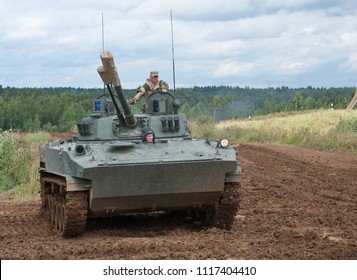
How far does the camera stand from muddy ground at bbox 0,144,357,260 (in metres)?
10.1

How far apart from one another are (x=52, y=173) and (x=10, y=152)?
1071 cm

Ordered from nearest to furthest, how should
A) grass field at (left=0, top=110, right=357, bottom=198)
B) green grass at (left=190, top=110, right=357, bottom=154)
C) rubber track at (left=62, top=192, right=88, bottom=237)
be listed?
rubber track at (left=62, top=192, right=88, bottom=237) → grass field at (left=0, top=110, right=357, bottom=198) → green grass at (left=190, top=110, right=357, bottom=154)

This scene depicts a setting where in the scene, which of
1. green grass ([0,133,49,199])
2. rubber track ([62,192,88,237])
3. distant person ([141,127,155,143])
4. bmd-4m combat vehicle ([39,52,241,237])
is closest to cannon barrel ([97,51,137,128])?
bmd-4m combat vehicle ([39,52,241,237])

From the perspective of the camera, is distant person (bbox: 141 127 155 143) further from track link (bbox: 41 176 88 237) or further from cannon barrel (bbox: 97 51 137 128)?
track link (bbox: 41 176 88 237)

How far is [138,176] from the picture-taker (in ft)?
38.9

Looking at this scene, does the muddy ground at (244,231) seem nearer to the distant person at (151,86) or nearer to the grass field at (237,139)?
the distant person at (151,86)

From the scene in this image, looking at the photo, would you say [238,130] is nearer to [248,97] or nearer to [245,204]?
[245,204]

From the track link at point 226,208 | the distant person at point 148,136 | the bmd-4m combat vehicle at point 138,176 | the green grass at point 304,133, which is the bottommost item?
the green grass at point 304,133

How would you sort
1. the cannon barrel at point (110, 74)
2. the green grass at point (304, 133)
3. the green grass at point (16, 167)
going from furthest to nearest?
the green grass at point (304, 133) < the green grass at point (16, 167) < the cannon barrel at point (110, 74)

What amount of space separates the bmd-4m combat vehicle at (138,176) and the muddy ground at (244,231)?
370 millimetres

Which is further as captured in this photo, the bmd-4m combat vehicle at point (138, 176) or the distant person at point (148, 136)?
the distant person at point (148, 136)

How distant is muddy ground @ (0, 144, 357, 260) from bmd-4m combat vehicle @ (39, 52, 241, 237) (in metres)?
0.37

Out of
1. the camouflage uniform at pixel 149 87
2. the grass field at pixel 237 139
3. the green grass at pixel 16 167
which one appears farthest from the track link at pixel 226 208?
the green grass at pixel 16 167

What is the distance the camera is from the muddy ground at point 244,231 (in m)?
10.1
